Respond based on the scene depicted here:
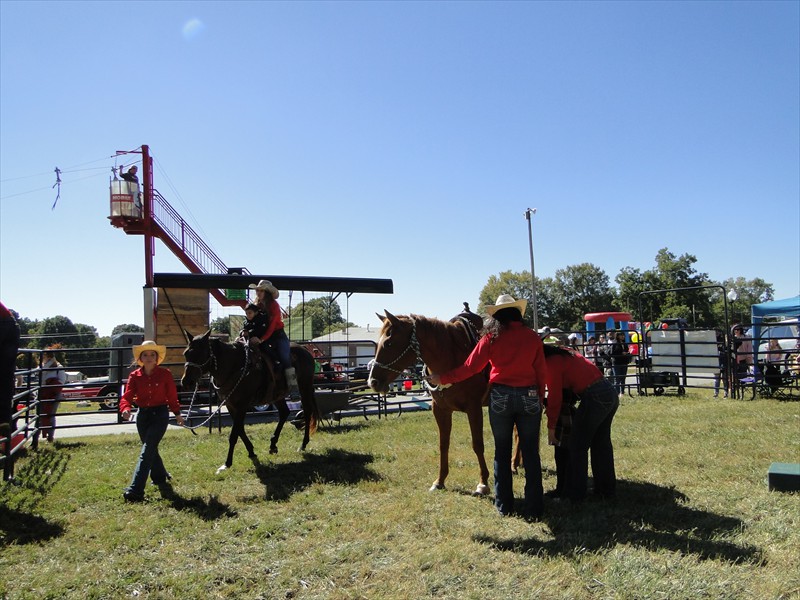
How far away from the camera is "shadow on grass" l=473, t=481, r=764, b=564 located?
4.24 m

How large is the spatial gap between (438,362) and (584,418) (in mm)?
Answer: 1659

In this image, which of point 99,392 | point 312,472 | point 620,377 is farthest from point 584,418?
point 99,392

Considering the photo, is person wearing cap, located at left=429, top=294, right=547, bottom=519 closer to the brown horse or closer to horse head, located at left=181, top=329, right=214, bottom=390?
the brown horse

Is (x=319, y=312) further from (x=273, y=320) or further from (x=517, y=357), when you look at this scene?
(x=517, y=357)

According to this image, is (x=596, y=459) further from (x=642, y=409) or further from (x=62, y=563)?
(x=642, y=409)

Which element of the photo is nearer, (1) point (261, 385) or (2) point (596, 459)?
(2) point (596, 459)

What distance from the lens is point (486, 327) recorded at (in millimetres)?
5359

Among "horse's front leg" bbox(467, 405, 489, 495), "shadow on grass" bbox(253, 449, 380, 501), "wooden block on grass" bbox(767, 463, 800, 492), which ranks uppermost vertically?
"horse's front leg" bbox(467, 405, 489, 495)

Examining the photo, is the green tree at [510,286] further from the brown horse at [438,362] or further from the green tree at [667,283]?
the brown horse at [438,362]

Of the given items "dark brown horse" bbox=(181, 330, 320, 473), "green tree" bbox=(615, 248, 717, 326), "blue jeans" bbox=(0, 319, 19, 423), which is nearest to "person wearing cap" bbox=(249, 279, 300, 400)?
"dark brown horse" bbox=(181, 330, 320, 473)

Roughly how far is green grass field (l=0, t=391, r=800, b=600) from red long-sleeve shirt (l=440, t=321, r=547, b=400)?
1.30 meters

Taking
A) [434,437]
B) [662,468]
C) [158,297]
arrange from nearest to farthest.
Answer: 1. [662,468]
2. [434,437]
3. [158,297]

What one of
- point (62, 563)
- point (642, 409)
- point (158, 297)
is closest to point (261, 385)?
point (62, 563)

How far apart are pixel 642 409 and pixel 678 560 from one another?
8.53 meters
